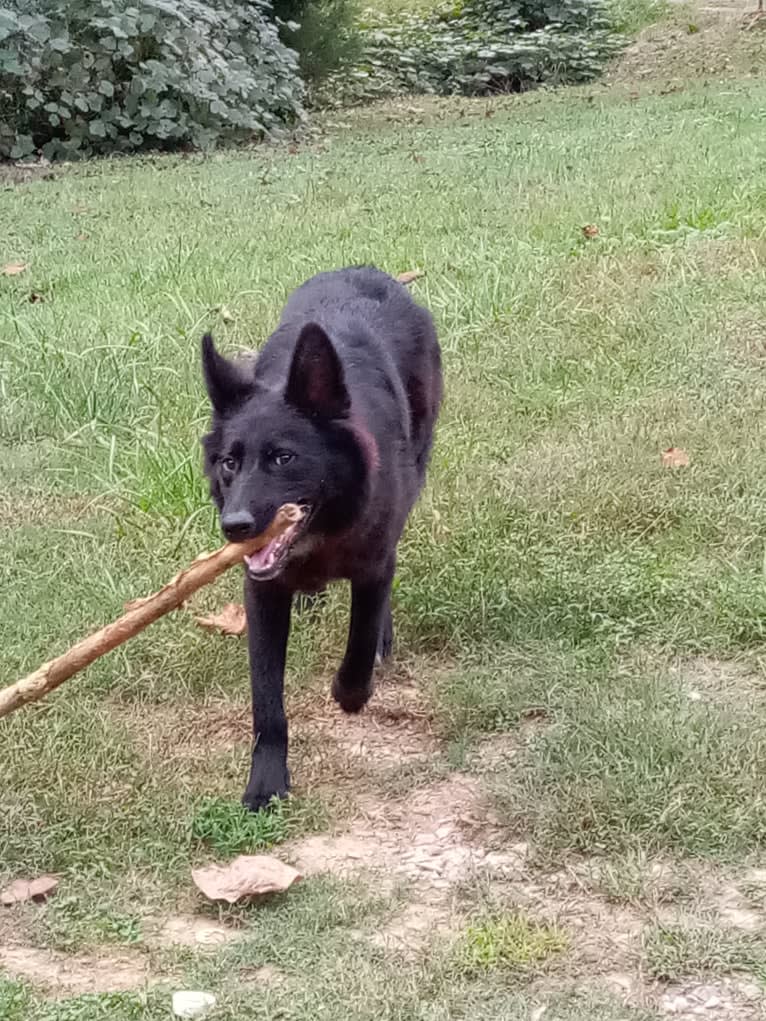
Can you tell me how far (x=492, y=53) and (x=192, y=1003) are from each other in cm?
1746

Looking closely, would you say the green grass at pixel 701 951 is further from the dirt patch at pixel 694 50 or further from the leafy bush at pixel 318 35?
the leafy bush at pixel 318 35

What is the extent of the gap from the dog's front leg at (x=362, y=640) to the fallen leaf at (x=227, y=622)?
0.52 m

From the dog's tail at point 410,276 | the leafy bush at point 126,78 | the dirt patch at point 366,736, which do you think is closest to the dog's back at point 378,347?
the dirt patch at point 366,736

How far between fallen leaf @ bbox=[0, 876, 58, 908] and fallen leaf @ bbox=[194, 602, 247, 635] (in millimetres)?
1196

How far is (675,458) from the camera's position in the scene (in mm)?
4902

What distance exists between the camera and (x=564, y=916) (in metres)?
2.70

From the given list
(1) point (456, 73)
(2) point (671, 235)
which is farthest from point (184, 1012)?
(1) point (456, 73)

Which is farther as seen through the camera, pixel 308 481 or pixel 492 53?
pixel 492 53

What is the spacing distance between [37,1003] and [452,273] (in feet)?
16.6

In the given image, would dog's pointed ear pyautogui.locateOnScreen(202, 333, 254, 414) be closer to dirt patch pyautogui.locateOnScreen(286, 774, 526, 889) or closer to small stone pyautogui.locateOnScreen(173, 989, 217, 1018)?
dirt patch pyautogui.locateOnScreen(286, 774, 526, 889)

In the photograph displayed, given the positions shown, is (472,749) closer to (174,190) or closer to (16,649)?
(16,649)

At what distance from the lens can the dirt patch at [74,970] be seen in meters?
2.58

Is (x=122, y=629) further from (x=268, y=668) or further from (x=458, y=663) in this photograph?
(x=458, y=663)

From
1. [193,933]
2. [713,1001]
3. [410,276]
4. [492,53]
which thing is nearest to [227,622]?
[193,933]
